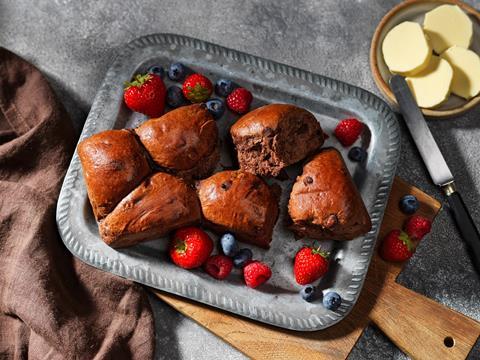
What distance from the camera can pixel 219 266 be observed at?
312cm

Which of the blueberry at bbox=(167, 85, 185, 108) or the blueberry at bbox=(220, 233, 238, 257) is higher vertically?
the blueberry at bbox=(167, 85, 185, 108)

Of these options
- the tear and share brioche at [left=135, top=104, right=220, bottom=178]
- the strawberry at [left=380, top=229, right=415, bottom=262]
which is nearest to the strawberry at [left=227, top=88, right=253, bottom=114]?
the tear and share brioche at [left=135, top=104, right=220, bottom=178]

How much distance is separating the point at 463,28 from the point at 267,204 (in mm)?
1599

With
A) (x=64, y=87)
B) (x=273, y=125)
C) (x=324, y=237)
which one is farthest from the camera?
(x=64, y=87)

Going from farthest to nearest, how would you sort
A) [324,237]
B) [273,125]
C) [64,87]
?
1. [64,87]
2. [324,237]
3. [273,125]

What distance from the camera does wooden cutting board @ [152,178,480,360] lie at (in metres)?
3.18

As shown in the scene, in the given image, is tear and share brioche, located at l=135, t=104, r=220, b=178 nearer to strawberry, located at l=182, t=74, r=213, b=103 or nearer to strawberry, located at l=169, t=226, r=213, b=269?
strawberry, located at l=182, t=74, r=213, b=103

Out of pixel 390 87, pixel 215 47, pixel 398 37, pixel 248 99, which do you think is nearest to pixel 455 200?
pixel 390 87

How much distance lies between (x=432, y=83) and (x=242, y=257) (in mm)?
1461

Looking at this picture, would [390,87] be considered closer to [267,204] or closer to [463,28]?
[463,28]

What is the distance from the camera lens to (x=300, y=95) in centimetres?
343

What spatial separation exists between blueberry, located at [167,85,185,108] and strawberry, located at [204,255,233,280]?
822 millimetres

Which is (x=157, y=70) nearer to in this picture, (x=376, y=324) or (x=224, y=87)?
(x=224, y=87)

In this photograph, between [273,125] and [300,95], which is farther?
[300,95]
